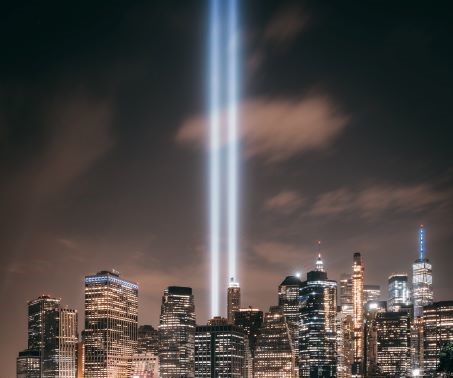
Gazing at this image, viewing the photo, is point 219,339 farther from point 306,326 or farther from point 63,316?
point 63,316

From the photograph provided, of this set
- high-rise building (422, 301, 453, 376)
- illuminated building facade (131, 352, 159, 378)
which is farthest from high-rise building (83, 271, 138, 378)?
high-rise building (422, 301, 453, 376)

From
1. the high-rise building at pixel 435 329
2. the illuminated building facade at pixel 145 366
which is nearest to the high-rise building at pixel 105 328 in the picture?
the illuminated building facade at pixel 145 366

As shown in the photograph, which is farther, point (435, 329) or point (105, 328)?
point (105, 328)

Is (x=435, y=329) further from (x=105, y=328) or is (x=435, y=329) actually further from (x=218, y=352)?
(x=105, y=328)

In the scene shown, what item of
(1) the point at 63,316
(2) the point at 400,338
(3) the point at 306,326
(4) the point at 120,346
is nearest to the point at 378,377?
(2) the point at 400,338

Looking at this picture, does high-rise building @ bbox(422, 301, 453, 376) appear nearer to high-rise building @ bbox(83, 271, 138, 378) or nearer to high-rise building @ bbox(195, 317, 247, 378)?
high-rise building @ bbox(195, 317, 247, 378)

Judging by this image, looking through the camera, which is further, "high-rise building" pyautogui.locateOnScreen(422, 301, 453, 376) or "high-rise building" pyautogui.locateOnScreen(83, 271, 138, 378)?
"high-rise building" pyautogui.locateOnScreen(83, 271, 138, 378)

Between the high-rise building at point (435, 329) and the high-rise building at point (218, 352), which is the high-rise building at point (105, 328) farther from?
the high-rise building at point (435, 329)
